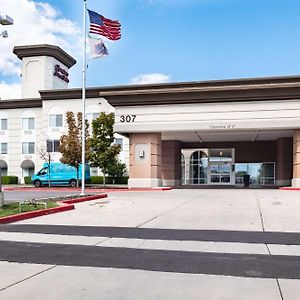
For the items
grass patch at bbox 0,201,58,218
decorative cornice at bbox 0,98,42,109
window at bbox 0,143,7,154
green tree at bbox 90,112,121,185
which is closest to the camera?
grass patch at bbox 0,201,58,218

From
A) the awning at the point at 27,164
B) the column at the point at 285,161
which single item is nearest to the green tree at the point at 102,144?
the column at the point at 285,161

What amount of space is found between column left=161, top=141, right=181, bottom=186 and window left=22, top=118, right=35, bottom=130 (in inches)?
824

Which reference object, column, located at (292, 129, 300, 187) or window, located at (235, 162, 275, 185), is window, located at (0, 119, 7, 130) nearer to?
window, located at (235, 162, 275, 185)

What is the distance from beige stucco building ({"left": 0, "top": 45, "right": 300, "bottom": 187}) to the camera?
1094 inches

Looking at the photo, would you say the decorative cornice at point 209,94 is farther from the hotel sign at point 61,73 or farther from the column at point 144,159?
the hotel sign at point 61,73

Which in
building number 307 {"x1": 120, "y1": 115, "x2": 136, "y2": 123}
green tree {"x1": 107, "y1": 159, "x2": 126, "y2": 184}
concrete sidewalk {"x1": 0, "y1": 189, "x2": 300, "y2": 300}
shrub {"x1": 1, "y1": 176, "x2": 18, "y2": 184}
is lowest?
shrub {"x1": 1, "y1": 176, "x2": 18, "y2": 184}

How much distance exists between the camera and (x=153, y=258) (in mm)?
7188

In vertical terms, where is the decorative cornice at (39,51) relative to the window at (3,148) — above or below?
above

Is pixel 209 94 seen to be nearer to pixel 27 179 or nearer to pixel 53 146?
pixel 53 146

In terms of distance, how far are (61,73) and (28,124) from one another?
15.8m

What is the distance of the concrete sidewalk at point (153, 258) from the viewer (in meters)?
5.38

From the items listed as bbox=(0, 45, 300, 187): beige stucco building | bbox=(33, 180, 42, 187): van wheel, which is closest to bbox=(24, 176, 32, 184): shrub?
bbox=(0, 45, 300, 187): beige stucco building

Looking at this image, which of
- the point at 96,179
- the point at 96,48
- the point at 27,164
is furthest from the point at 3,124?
the point at 96,48

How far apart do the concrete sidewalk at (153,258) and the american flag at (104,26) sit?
1357 centimetres
